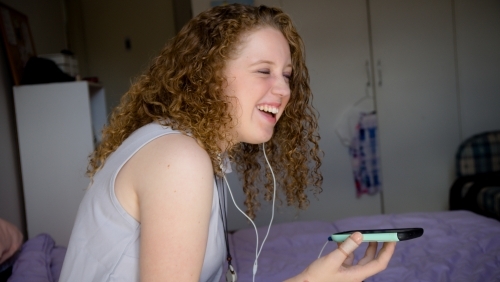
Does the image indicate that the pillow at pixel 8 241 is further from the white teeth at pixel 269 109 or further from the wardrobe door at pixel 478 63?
the wardrobe door at pixel 478 63

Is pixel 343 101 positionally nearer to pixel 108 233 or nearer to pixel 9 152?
pixel 9 152

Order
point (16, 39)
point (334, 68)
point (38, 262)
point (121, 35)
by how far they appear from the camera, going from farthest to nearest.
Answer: point (121, 35) → point (334, 68) → point (16, 39) → point (38, 262)

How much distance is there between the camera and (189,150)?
0.85 meters

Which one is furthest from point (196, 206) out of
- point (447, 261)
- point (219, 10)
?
point (447, 261)

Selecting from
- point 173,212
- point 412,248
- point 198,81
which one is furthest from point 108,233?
point 412,248

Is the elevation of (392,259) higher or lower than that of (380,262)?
lower

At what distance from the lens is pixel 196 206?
83 centimetres

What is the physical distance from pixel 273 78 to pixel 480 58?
10.1 ft

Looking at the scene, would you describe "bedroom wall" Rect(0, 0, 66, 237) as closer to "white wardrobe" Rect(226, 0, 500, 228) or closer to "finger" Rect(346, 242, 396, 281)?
"white wardrobe" Rect(226, 0, 500, 228)

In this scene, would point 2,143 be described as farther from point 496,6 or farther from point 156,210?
point 496,6

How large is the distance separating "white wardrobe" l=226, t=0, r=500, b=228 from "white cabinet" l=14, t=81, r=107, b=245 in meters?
1.39

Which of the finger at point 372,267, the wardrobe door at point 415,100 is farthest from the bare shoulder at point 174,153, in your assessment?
the wardrobe door at point 415,100

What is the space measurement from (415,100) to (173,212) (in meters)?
3.18

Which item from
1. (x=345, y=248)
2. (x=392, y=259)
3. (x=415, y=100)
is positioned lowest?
(x=392, y=259)
